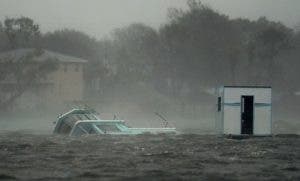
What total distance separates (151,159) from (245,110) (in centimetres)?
1186

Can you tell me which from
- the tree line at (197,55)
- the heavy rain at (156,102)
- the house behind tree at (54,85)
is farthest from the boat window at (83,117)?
the tree line at (197,55)

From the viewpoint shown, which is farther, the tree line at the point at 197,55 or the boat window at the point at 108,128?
the tree line at the point at 197,55

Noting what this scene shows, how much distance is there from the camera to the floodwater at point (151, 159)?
19891 mm

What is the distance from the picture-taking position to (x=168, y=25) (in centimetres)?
9575

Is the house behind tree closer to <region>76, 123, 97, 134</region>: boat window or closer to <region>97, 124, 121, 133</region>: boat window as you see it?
<region>76, 123, 97, 134</region>: boat window

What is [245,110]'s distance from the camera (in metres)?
35.0

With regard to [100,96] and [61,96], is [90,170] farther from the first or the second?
[100,96]

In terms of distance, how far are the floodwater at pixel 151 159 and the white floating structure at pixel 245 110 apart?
867mm

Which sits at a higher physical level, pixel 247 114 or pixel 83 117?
pixel 247 114

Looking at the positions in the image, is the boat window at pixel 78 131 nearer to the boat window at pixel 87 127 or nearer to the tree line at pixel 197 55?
the boat window at pixel 87 127

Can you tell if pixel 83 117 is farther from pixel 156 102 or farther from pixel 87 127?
pixel 156 102

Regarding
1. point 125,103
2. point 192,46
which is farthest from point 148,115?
point 192,46

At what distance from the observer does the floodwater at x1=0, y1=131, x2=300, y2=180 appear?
1989 cm

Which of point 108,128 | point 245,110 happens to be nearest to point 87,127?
point 108,128
